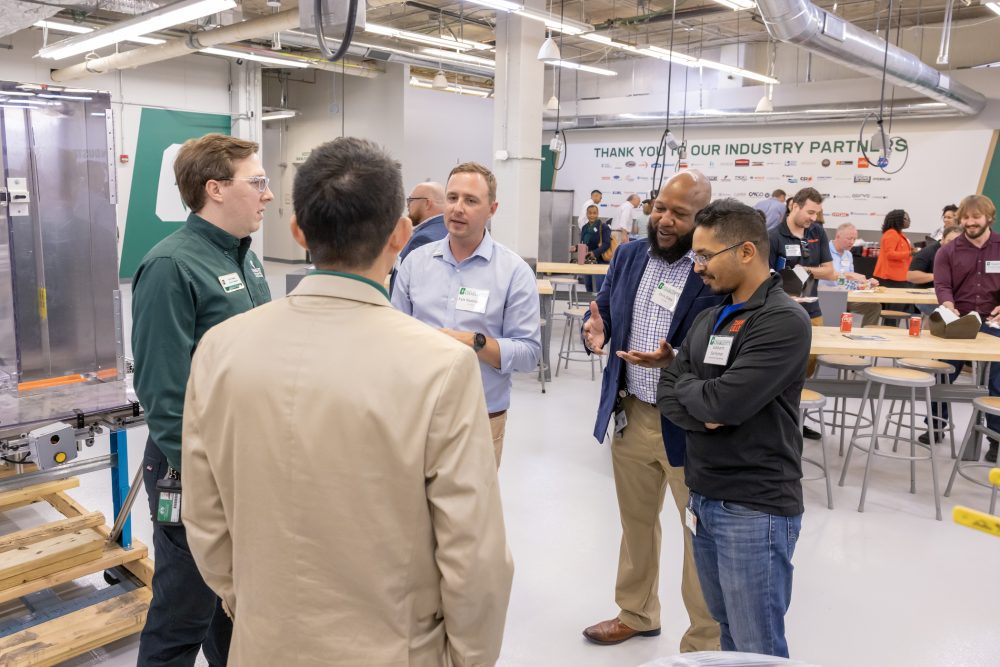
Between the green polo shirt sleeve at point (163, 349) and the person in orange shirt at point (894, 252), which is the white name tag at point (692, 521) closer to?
the green polo shirt sleeve at point (163, 349)

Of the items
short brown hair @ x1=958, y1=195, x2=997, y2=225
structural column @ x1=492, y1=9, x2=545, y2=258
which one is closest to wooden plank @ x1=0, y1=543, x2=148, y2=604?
short brown hair @ x1=958, y1=195, x2=997, y2=225

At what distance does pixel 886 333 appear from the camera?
4.91 meters

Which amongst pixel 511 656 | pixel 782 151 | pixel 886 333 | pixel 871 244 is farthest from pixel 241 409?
pixel 782 151

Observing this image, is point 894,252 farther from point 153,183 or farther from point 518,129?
point 153,183

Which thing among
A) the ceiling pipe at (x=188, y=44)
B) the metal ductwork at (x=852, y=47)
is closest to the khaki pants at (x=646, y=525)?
the metal ductwork at (x=852, y=47)

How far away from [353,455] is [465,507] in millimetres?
183

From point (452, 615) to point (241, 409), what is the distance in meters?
0.45

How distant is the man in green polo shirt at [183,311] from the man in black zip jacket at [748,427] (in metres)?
1.23

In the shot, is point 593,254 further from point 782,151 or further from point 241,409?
point 241,409

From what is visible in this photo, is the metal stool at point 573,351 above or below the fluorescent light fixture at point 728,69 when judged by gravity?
below

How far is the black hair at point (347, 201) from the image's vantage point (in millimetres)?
1103

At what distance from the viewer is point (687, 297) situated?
236 centimetres

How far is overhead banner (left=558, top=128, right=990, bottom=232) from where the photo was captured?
11.6 meters

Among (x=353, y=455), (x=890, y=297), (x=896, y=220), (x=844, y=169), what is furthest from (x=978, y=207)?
(x=844, y=169)
